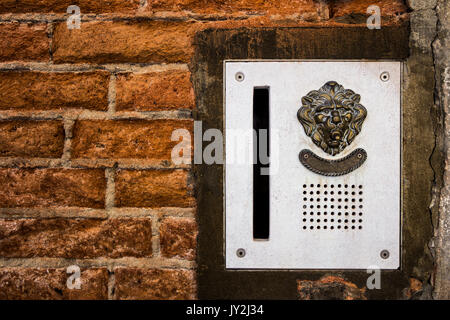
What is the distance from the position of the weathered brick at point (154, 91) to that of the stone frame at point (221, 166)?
0.09 feet

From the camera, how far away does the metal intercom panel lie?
773 mm

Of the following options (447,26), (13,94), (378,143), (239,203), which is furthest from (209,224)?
(447,26)

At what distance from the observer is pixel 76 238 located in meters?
0.79

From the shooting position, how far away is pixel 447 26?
771 mm

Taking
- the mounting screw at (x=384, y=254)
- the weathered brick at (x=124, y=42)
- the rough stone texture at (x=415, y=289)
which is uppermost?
the weathered brick at (x=124, y=42)

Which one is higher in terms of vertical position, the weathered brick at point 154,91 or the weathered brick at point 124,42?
the weathered brick at point 124,42

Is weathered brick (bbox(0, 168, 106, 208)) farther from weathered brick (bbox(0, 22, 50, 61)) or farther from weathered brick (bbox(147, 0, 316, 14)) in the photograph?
weathered brick (bbox(147, 0, 316, 14))

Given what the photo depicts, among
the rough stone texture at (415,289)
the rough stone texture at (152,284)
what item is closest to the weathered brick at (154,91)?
the rough stone texture at (152,284)

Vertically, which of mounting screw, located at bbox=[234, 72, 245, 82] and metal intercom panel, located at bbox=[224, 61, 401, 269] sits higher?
mounting screw, located at bbox=[234, 72, 245, 82]

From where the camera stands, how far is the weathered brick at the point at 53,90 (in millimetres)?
784

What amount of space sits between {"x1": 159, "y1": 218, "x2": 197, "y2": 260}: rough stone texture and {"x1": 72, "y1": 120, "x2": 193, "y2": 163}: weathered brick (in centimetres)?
15

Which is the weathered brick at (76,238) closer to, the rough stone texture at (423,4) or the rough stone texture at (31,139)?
the rough stone texture at (31,139)

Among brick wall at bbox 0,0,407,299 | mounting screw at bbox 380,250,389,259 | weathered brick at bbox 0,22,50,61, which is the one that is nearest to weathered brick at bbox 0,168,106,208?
brick wall at bbox 0,0,407,299
